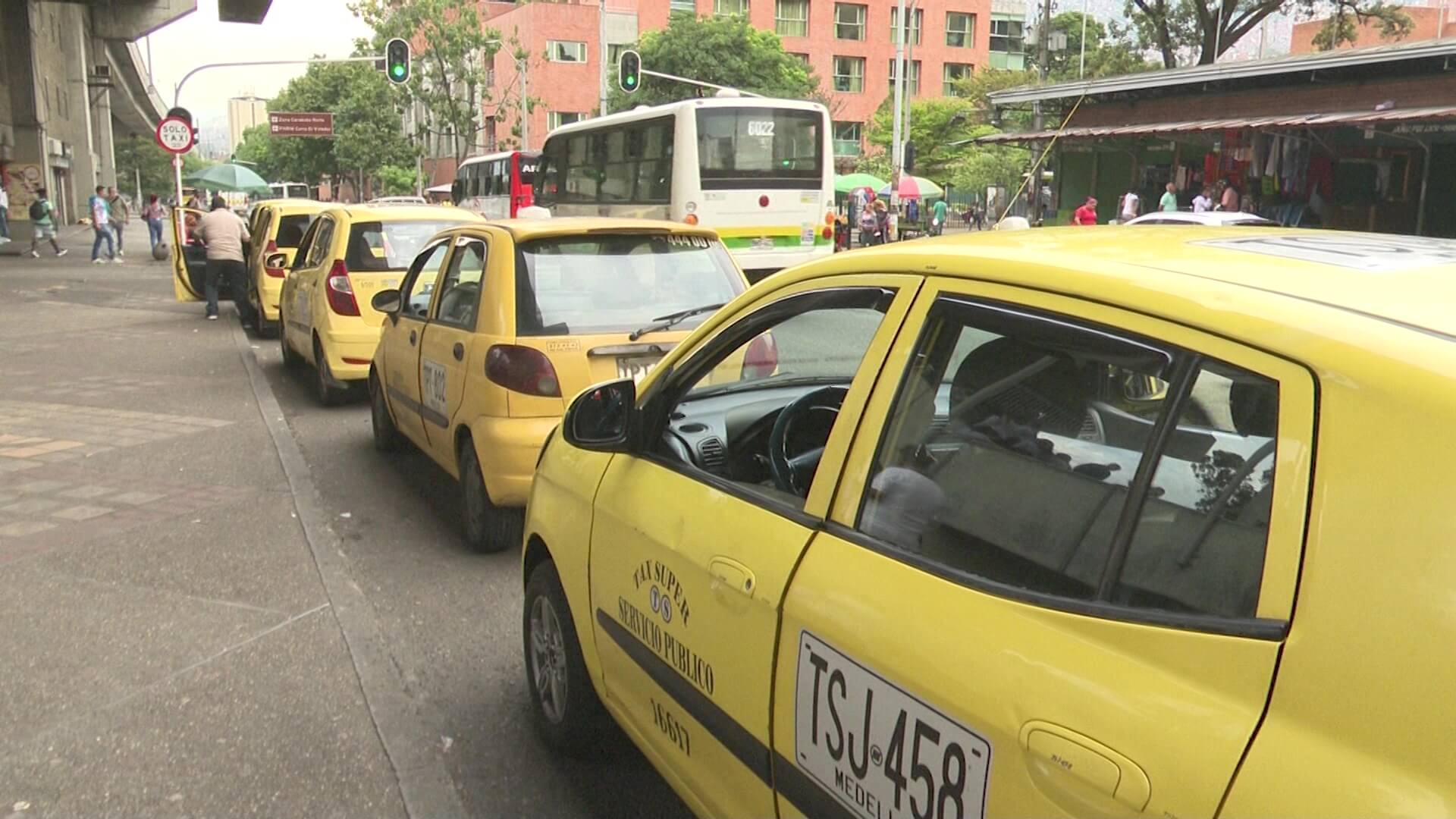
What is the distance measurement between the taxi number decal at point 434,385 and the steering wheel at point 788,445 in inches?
117

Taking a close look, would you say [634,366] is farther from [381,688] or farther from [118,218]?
[118,218]

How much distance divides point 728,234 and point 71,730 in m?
15.1

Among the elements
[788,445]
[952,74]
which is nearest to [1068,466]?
[788,445]

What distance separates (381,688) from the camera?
13.4 ft

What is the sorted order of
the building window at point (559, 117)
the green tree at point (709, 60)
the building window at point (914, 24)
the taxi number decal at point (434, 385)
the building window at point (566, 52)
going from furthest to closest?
1. the building window at point (914, 24)
2. the building window at point (559, 117)
3. the building window at point (566, 52)
4. the green tree at point (709, 60)
5. the taxi number decal at point (434, 385)

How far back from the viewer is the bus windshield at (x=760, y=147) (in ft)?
58.6

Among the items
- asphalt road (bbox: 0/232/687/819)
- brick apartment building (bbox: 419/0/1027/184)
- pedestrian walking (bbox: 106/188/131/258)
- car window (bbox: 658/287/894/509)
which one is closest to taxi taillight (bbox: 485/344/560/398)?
asphalt road (bbox: 0/232/687/819)

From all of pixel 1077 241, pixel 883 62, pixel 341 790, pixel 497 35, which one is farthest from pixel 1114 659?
pixel 883 62

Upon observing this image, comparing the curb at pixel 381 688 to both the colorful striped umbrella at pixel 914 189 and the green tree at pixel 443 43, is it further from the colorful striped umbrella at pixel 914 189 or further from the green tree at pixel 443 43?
the green tree at pixel 443 43

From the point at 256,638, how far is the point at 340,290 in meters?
5.19

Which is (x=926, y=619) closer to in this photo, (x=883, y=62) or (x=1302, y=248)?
(x=1302, y=248)

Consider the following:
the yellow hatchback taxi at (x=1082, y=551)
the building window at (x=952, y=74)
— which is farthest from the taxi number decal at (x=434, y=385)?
the building window at (x=952, y=74)

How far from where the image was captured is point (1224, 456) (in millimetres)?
1713

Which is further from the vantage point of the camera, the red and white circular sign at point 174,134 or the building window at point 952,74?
the building window at point 952,74
